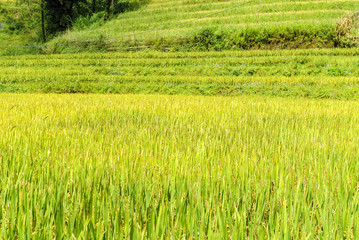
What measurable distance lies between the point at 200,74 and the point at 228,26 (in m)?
6.92

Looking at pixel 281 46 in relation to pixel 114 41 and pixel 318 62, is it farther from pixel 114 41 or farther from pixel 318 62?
pixel 114 41

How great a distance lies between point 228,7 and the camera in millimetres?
26359

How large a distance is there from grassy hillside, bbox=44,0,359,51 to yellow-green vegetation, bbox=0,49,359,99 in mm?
1557

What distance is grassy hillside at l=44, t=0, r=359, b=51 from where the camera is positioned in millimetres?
17875

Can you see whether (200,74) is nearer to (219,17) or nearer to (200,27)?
(200,27)

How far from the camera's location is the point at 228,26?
20.9 metres

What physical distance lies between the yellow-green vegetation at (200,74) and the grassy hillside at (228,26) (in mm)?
1557

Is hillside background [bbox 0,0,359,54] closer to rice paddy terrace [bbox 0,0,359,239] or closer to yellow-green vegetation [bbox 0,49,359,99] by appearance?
rice paddy terrace [bbox 0,0,359,239]

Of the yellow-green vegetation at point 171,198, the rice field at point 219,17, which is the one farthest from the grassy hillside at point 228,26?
the yellow-green vegetation at point 171,198

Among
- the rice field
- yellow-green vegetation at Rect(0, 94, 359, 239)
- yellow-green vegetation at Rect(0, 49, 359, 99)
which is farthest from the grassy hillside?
yellow-green vegetation at Rect(0, 94, 359, 239)

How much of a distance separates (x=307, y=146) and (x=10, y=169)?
1.89m

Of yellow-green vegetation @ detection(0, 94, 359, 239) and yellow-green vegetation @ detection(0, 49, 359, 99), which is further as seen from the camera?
yellow-green vegetation @ detection(0, 49, 359, 99)

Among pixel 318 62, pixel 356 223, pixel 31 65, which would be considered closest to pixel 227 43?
pixel 318 62

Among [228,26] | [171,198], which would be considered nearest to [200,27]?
[228,26]
